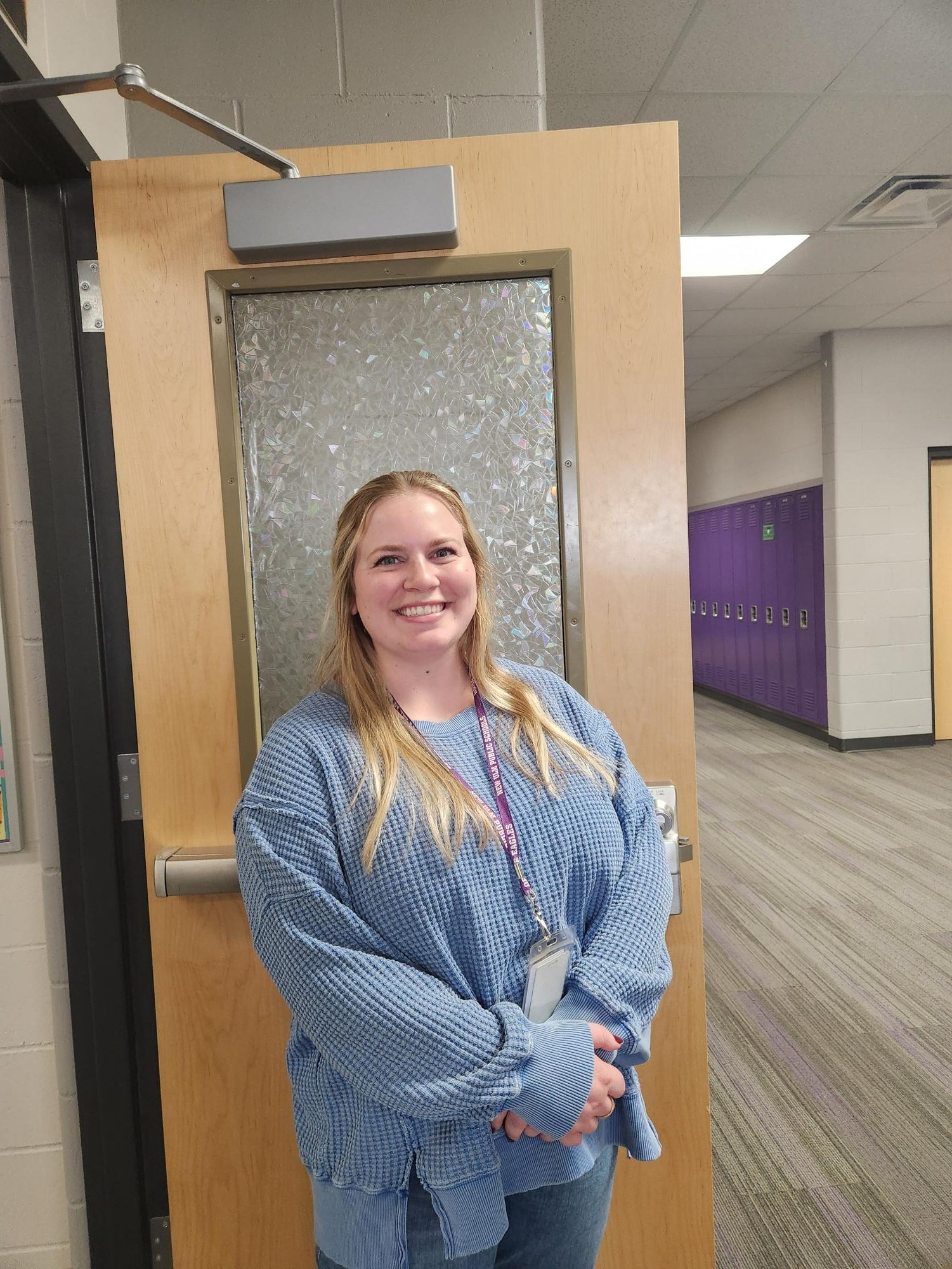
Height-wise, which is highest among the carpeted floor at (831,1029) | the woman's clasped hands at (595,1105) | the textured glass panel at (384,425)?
the textured glass panel at (384,425)

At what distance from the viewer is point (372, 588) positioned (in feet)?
3.54

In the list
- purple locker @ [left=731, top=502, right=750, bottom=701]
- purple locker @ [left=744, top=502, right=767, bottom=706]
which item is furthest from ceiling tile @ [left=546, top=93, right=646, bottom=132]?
purple locker @ [left=731, top=502, right=750, bottom=701]

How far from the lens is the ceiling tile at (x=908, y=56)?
7.73 ft

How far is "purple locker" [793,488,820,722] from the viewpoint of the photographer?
634 cm

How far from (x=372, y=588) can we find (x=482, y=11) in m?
1.25

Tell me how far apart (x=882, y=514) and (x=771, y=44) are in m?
4.18

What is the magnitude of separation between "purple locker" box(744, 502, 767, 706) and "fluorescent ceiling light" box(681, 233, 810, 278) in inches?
127

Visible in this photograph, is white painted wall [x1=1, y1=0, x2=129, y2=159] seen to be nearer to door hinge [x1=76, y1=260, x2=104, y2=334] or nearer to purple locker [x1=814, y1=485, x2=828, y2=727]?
door hinge [x1=76, y1=260, x2=104, y2=334]

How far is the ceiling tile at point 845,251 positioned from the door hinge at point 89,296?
385 cm

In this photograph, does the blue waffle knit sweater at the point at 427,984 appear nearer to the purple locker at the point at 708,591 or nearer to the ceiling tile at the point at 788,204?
the ceiling tile at the point at 788,204

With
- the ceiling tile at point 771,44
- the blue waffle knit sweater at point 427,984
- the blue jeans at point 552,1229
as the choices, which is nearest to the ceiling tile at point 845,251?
the ceiling tile at point 771,44

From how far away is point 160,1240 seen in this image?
146 cm

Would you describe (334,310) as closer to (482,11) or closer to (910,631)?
(482,11)

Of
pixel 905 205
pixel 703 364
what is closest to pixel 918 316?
pixel 703 364
